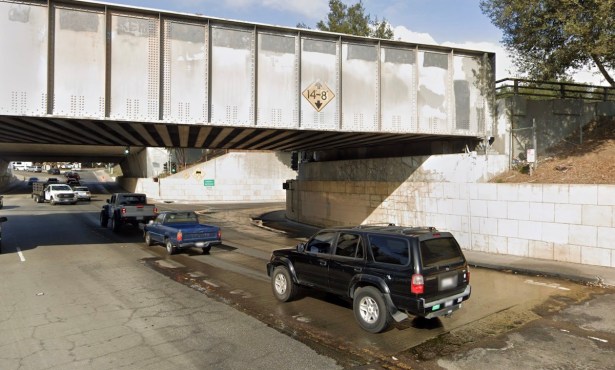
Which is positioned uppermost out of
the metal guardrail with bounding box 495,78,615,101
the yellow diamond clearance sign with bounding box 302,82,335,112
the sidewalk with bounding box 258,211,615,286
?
the metal guardrail with bounding box 495,78,615,101

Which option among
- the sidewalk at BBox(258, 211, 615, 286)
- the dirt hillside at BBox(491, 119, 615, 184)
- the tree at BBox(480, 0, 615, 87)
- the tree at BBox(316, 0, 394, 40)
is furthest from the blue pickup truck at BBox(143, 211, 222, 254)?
the tree at BBox(316, 0, 394, 40)

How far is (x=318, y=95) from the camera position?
1466 cm

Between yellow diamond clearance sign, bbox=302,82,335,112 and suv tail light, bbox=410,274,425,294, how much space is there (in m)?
9.21

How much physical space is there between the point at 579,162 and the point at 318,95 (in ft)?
30.8

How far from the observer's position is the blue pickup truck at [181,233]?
47.7ft

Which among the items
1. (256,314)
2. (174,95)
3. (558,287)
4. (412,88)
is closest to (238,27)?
(174,95)

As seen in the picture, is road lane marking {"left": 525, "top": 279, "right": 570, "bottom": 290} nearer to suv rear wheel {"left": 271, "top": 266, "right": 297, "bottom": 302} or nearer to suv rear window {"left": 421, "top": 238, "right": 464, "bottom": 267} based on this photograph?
suv rear window {"left": 421, "top": 238, "right": 464, "bottom": 267}

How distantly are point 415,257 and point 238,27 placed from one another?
10.3 metres

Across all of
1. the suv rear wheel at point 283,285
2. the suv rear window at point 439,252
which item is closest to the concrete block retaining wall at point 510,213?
the suv rear window at point 439,252

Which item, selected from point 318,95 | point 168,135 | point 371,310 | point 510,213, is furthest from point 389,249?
point 168,135

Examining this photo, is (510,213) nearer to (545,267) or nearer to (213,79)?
(545,267)

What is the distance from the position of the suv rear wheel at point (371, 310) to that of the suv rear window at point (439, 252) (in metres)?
0.99

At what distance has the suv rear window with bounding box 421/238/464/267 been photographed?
6.79 metres

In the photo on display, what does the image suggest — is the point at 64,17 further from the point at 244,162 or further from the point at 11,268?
the point at 244,162
